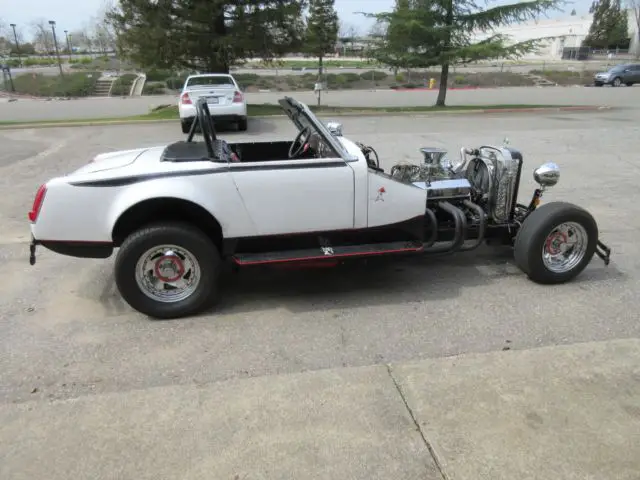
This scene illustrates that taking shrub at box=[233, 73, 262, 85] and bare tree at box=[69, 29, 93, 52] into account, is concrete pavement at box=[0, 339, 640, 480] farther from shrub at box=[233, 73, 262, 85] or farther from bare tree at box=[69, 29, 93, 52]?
bare tree at box=[69, 29, 93, 52]

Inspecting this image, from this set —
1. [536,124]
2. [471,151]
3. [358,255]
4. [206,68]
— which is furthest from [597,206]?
[206,68]

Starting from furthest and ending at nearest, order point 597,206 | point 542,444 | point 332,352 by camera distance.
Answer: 1. point 597,206
2. point 332,352
3. point 542,444

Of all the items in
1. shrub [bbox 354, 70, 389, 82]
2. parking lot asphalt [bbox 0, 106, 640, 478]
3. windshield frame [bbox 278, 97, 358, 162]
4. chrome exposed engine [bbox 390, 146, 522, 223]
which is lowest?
shrub [bbox 354, 70, 389, 82]

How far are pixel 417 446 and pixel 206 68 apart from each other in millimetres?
18886

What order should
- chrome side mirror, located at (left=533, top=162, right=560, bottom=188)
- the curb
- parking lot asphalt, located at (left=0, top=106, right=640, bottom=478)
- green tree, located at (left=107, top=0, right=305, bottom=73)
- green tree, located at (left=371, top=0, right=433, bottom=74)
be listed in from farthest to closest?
green tree, located at (left=371, top=0, right=433, bottom=74), green tree, located at (left=107, top=0, right=305, bottom=73), the curb, chrome side mirror, located at (left=533, top=162, right=560, bottom=188), parking lot asphalt, located at (left=0, top=106, right=640, bottom=478)

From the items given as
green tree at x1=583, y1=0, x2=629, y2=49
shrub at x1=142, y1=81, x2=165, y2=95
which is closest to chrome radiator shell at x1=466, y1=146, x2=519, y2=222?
shrub at x1=142, y1=81, x2=165, y2=95

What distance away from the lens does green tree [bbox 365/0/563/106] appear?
1879 centimetres

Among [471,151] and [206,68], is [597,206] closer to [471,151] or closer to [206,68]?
[471,151]

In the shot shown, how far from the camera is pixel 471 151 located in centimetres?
→ 498

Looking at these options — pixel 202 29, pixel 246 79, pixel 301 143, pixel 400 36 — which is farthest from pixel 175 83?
pixel 301 143

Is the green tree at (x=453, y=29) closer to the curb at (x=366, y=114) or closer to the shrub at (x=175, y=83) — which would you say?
the curb at (x=366, y=114)

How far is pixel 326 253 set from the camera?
13.1ft

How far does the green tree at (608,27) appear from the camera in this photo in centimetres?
7556

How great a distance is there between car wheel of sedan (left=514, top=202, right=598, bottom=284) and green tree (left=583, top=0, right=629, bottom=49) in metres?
86.1
